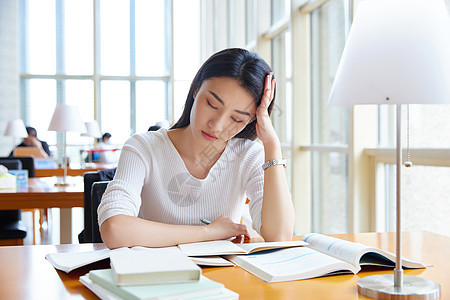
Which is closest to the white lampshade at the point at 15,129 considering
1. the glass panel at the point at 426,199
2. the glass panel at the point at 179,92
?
the glass panel at the point at 179,92

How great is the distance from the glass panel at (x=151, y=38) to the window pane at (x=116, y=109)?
1.59 feet

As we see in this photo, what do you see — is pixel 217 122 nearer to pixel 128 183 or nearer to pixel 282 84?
pixel 128 183

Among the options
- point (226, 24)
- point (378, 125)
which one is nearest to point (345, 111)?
point (378, 125)

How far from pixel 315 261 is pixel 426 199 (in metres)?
1.49

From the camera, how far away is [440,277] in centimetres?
104


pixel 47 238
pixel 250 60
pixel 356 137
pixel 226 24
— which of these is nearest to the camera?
pixel 250 60

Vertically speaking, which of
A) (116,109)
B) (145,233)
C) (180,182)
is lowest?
(145,233)

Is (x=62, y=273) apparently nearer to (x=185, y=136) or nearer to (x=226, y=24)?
(x=185, y=136)

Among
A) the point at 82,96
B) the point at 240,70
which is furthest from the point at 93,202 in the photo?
A: the point at 82,96

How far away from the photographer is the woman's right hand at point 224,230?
4.31 feet

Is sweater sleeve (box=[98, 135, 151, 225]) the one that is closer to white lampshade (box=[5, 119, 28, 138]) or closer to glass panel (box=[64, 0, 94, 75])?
white lampshade (box=[5, 119, 28, 138])

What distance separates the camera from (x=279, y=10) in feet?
15.6

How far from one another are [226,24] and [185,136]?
19.7 feet

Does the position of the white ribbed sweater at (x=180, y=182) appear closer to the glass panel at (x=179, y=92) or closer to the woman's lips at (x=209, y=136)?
the woman's lips at (x=209, y=136)
